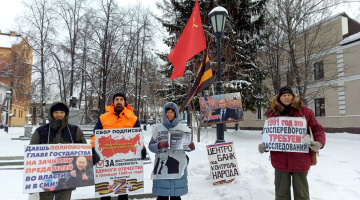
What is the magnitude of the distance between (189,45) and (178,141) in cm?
349

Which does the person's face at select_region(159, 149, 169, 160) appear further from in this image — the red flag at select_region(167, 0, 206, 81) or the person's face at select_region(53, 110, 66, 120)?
the red flag at select_region(167, 0, 206, 81)

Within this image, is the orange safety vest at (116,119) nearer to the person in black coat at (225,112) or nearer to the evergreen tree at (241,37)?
the person in black coat at (225,112)

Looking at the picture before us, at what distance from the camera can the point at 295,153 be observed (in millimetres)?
3342

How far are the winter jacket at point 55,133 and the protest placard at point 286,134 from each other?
2957mm

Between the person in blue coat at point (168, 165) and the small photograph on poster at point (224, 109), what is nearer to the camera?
the person in blue coat at point (168, 165)

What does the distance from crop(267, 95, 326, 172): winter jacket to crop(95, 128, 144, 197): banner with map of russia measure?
7.20ft

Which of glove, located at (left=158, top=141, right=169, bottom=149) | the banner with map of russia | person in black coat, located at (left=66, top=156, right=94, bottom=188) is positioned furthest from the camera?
the banner with map of russia

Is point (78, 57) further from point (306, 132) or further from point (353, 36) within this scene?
point (353, 36)

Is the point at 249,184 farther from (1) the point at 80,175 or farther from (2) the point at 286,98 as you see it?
(1) the point at 80,175

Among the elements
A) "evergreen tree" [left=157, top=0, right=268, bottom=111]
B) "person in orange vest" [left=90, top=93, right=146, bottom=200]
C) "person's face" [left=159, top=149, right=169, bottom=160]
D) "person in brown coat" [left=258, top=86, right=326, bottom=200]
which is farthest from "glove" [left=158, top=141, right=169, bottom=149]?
"evergreen tree" [left=157, top=0, right=268, bottom=111]

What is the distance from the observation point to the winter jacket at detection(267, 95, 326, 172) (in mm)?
3279

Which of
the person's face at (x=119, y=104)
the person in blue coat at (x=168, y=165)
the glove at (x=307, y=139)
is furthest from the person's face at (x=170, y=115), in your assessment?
the glove at (x=307, y=139)

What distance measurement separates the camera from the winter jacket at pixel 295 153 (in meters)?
3.28

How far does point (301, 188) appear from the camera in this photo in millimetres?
3283
